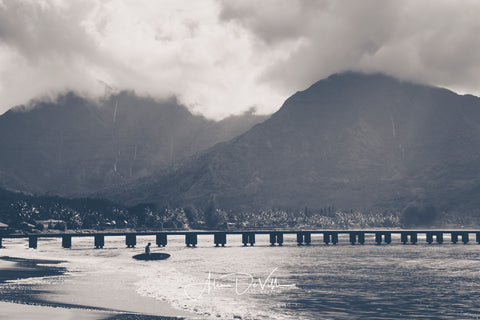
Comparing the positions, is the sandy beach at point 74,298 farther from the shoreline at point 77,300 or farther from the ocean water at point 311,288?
the ocean water at point 311,288

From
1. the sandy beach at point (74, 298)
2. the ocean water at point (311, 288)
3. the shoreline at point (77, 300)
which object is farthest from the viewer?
the ocean water at point (311, 288)

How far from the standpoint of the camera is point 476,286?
114m

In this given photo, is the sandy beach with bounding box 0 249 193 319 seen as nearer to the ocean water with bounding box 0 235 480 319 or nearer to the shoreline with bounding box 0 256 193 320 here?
the shoreline with bounding box 0 256 193 320

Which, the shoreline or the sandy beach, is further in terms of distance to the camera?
the sandy beach

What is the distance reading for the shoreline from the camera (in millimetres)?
69750

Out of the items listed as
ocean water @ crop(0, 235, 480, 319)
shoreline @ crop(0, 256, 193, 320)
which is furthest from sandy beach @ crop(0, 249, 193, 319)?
ocean water @ crop(0, 235, 480, 319)

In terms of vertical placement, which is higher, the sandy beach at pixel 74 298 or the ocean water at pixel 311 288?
the sandy beach at pixel 74 298

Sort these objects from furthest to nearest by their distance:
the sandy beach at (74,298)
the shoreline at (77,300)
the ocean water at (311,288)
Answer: the ocean water at (311,288), the sandy beach at (74,298), the shoreline at (77,300)

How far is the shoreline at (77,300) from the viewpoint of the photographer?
6975cm

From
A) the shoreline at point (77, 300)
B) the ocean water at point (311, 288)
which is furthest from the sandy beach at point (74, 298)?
the ocean water at point (311, 288)

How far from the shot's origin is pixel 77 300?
269 feet

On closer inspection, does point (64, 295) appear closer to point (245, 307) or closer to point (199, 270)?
point (245, 307)

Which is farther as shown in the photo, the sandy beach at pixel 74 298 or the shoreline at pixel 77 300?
the sandy beach at pixel 74 298

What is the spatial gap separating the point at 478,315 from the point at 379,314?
12357 millimetres
